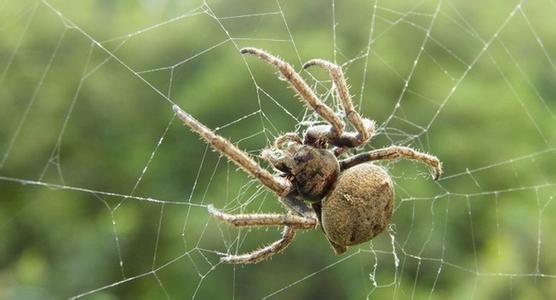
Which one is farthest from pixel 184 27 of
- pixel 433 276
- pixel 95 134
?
pixel 433 276

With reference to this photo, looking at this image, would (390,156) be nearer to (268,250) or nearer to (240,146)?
(268,250)

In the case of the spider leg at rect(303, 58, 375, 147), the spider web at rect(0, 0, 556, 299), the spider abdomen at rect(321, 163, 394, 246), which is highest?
the spider leg at rect(303, 58, 375, 147)

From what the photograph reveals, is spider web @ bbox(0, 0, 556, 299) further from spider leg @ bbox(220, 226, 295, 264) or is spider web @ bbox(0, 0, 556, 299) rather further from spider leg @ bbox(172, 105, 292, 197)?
spider leg @ bbox(172, 105, 292, 197)

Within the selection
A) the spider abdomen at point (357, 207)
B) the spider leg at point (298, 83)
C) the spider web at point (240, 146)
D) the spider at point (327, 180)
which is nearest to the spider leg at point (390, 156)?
the spider at point (327, 180)

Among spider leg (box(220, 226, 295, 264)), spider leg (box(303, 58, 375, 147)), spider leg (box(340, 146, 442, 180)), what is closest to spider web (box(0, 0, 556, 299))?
spider leg (box(220, 226, 295, 264))

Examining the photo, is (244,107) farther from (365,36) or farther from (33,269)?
(33,269)

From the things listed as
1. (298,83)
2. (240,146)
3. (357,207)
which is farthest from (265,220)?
(240,146)

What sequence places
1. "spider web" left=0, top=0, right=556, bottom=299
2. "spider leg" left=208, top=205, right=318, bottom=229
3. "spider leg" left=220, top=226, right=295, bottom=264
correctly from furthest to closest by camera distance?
"spider web" left=0, top=0, right=556, bottom=299 < "spider leg" left=220, top=226, right=295, bottom=264 < "spider leg" left=208, top=205, right=318, bottom=229
